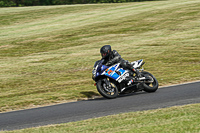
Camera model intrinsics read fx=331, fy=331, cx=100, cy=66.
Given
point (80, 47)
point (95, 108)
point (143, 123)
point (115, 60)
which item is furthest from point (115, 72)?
point (80, 47)

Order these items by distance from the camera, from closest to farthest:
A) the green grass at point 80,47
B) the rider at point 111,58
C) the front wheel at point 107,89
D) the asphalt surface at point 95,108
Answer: the asphalt surface at point 95,108 < the front wheel at point 107,89 < the rider at point 111,58 < the green grass at point 80,47

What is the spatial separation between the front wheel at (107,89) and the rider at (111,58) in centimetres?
62

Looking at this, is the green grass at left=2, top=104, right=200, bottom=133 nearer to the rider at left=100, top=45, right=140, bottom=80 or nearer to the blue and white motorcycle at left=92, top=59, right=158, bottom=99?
the blue and white motorcycle at left=92, top=59, right=158, bottom=99

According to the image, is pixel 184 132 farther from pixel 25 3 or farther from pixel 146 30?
pixel 25 3

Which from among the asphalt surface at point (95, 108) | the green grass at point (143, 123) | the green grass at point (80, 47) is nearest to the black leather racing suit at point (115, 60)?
the asphalt surface at point (95, 108)

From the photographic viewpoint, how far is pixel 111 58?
10727 mm

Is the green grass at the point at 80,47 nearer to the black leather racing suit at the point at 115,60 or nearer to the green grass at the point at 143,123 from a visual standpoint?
the black leather racing suit at the point at 115,60

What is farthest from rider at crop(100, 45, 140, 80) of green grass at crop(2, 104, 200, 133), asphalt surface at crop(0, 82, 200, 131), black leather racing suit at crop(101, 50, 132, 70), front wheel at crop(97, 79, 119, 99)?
green grass at crop(2, 104, 200, 133)

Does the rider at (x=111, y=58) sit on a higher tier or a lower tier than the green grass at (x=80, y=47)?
higher

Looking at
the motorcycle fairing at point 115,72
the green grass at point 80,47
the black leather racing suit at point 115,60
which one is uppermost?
the black leather racing suit at point 115,60

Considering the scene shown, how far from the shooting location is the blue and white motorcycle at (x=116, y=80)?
1036 centimetres

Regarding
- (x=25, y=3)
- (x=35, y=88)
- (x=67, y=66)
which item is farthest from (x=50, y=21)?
(x=25, y=3)

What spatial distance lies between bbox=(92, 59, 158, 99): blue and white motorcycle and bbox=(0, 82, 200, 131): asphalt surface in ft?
0.77

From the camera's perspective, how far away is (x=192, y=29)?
2920cm
